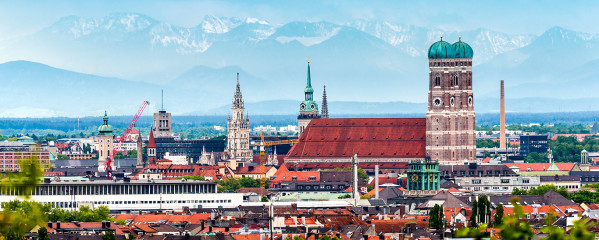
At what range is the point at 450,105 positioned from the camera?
174250 millimetres

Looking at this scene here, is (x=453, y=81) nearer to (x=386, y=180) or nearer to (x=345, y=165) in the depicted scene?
(x=345, y=165)

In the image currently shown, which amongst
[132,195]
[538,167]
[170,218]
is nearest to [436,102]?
[538,167]

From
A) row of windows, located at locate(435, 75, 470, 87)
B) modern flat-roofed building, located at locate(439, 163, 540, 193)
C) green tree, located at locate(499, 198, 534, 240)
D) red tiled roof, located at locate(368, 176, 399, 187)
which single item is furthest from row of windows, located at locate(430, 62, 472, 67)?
green tree, located at locate(499, 198, 534, 240)

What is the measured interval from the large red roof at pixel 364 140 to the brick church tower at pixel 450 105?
267 centimetres

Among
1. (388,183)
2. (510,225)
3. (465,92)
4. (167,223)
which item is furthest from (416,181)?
(510,225)

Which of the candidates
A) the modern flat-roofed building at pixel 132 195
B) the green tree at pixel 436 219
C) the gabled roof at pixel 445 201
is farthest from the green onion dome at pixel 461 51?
the green tree at pixel 436 219

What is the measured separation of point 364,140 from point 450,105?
11.4m

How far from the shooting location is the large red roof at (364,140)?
176625mm

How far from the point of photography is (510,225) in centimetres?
1358

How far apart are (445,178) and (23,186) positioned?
136220mm

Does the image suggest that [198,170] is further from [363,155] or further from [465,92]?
[465,92]

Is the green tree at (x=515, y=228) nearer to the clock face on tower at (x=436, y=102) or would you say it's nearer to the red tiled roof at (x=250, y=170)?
the clock face on tower at (x=436, y=102)

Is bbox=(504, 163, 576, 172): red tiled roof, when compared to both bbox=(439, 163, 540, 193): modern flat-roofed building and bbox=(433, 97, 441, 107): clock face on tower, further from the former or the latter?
bbox=(439, 163, 540, 193): modern flat-roofed building

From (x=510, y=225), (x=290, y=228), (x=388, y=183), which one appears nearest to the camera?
(x=510, y=225)
